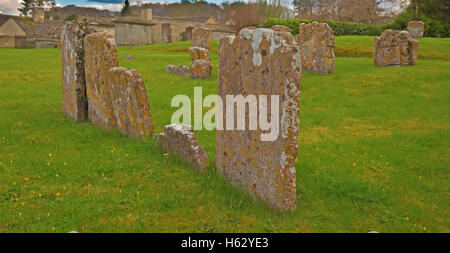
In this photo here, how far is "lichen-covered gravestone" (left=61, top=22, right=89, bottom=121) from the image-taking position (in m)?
9.21

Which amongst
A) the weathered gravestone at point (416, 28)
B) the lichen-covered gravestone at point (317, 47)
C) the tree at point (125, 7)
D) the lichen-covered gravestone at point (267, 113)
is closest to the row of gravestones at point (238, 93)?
the lichen-covered gravestone at point (267, 113)

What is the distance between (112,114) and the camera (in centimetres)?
849

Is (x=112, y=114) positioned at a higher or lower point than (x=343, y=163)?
higher

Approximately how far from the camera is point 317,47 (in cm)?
1731

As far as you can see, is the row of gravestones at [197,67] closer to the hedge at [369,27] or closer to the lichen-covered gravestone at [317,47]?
the lichen-covered gravestone at [317,47]

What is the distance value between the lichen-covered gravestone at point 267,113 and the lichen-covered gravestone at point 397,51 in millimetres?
14740

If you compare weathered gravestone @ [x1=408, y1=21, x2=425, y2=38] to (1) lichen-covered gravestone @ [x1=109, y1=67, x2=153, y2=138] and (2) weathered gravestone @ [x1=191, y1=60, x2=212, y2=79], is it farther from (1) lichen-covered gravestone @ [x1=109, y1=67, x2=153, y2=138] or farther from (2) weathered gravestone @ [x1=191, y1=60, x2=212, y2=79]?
(1) lichen-covered gravestone @ [x1=109, y1=67, x2=153, y2=138]

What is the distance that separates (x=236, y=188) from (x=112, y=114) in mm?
4227

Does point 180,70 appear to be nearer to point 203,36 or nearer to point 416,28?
point 203,36

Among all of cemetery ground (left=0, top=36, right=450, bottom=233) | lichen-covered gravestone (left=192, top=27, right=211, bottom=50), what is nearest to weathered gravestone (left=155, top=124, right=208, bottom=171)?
cemetery ground (left=0, top=36, right=450, bottom=233)

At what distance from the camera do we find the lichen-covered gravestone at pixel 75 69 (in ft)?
30.2
